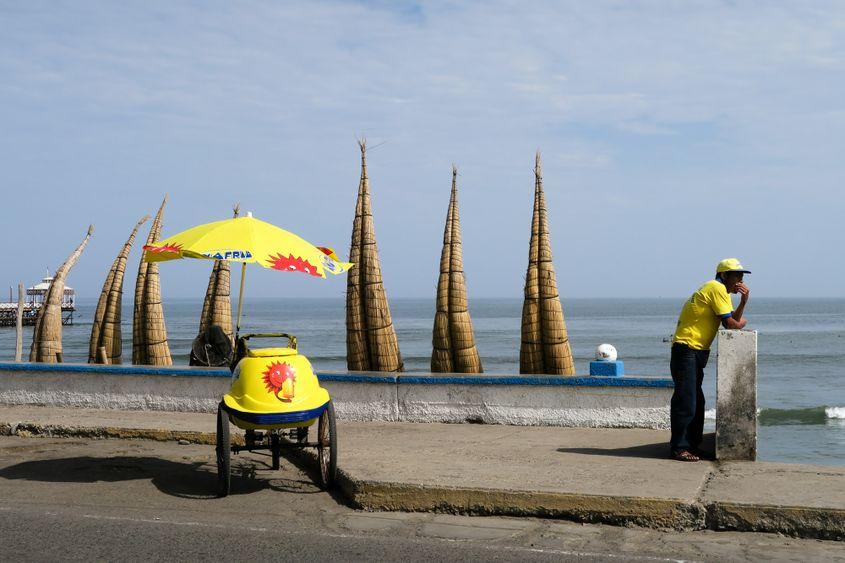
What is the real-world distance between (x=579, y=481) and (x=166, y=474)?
143 inches

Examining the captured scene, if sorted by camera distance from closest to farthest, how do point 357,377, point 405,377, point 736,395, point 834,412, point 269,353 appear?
1. point 269,353
2. point 736,395
3. point 405,377
4. point 357,377
5. point 834,412

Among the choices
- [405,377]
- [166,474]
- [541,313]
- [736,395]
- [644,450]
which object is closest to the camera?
[736,395]

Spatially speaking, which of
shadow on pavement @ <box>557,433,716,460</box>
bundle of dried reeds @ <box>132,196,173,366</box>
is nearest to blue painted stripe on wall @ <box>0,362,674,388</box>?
shadow on pavement @ <box>557,433,716,460</box>

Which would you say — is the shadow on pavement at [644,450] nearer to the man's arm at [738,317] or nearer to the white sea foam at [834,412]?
the man's arm at [738,317]

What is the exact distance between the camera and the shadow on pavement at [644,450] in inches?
329

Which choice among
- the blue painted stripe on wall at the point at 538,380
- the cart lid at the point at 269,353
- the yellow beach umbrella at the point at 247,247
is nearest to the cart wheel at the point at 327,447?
the cart lid at the point at 269,353

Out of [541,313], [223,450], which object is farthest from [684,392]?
[541,313]

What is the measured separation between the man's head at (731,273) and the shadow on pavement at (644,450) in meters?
1.49

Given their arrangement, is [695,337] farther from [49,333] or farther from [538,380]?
[49,333]

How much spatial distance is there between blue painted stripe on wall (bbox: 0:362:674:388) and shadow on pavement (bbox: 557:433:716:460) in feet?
3.32

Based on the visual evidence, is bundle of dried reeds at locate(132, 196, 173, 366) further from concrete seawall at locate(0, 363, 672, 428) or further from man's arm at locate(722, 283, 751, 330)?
man's arm at locate(722, 283, 751, 330)

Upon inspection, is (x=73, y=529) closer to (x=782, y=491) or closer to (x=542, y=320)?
(x=782, y=491)

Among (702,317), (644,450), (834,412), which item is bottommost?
(834,412)

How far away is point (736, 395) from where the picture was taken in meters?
8.00
